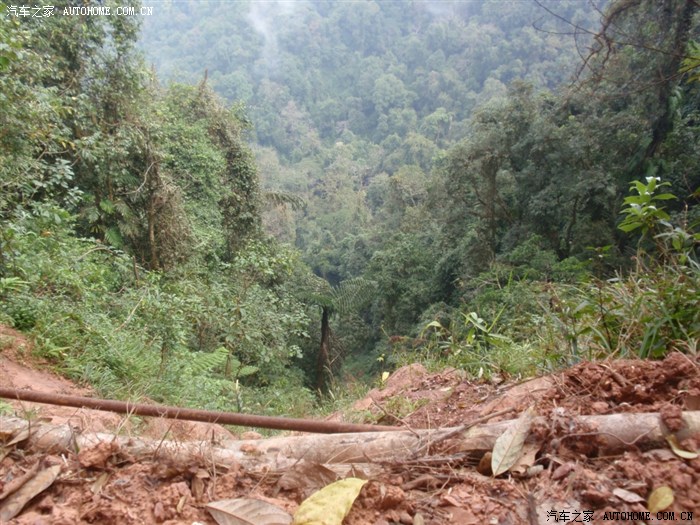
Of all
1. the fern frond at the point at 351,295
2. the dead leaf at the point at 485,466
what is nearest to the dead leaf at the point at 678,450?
the dead leaf at the point at 485,466

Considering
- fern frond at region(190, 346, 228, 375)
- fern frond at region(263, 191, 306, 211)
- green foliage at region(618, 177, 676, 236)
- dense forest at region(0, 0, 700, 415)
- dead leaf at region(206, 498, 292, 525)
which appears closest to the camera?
dead leaf at region(206, 498, 292, 525)

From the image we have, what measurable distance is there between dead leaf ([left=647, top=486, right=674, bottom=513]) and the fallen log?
0.57 feet

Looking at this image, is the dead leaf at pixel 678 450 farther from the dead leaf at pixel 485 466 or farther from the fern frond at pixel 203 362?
the fern frond at pixel 203 362

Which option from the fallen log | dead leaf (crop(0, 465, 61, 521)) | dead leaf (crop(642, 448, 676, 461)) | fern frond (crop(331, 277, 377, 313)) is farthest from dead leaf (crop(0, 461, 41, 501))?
fern frond (crop(331, 277, 377, 313))

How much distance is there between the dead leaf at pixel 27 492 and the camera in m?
1.09

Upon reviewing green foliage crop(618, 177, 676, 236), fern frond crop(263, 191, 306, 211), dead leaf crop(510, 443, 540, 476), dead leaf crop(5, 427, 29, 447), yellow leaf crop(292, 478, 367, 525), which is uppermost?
green foliage crop(618, 177, 676, 236)

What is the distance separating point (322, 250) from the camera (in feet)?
91.6

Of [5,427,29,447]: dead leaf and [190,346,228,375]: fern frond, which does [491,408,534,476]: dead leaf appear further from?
[190,346,228,375]: fern frond

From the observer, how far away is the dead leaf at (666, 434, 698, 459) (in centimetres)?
102

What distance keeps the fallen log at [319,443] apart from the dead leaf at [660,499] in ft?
0.57

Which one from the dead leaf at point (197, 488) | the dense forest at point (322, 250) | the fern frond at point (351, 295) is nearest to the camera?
the dead leaf at point (197, 488)

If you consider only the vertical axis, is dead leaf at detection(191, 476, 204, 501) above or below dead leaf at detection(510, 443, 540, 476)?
below

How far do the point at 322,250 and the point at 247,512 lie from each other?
26.9 meters

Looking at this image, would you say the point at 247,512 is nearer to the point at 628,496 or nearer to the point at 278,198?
the point at 628,496
